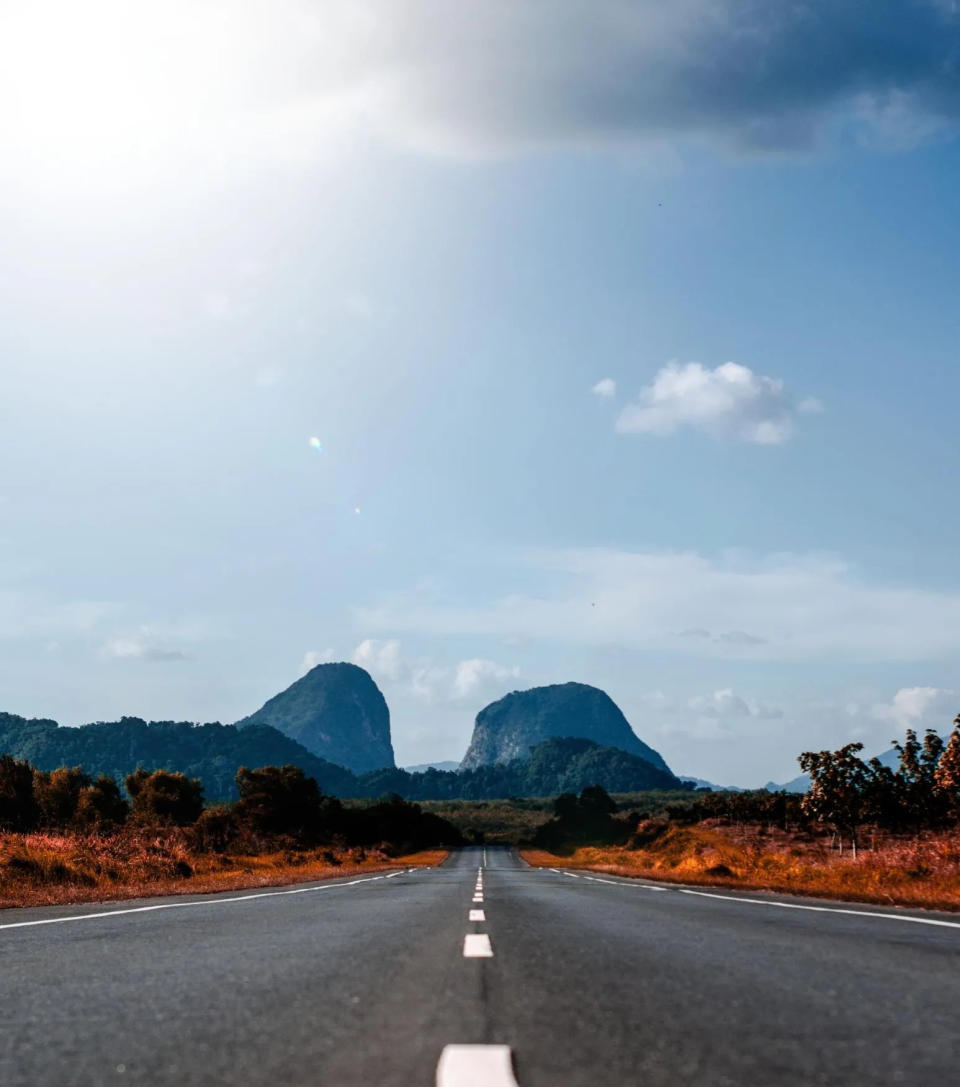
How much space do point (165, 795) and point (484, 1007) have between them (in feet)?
346

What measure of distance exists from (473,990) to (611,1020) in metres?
1.07

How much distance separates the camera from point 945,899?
49.3 ft

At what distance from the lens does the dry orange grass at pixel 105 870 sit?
19648mm

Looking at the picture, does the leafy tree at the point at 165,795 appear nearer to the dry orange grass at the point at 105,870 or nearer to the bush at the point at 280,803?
the bush at the point at 280,803

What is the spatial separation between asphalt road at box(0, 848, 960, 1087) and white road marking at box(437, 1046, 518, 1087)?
14 millimetres

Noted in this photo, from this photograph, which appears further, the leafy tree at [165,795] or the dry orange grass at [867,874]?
the leafy tree at [165,795]

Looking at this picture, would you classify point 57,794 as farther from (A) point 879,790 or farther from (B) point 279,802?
(A) point 879,790

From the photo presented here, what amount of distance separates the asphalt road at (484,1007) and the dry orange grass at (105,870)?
40.8 feet

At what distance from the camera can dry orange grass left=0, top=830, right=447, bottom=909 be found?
64.5 ft

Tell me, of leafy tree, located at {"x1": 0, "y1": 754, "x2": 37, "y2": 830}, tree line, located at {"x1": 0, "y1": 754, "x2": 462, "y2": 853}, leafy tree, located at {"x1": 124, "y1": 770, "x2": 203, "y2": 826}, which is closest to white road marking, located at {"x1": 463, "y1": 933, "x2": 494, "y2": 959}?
tree line, located at {"x1": 0, "y1": 754, "x2": 462, "y2": 853}

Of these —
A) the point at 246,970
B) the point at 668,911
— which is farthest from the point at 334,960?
the point at 668,911

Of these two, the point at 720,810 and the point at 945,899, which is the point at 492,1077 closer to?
the point at 945,899

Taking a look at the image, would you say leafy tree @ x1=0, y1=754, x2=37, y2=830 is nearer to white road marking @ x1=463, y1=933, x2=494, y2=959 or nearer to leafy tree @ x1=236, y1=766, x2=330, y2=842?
leafy tree @ x1=236, y1=766, x2=330, y2=842

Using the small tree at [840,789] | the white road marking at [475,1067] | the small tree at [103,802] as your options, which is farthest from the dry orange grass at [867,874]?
the small tree at [103,802]
